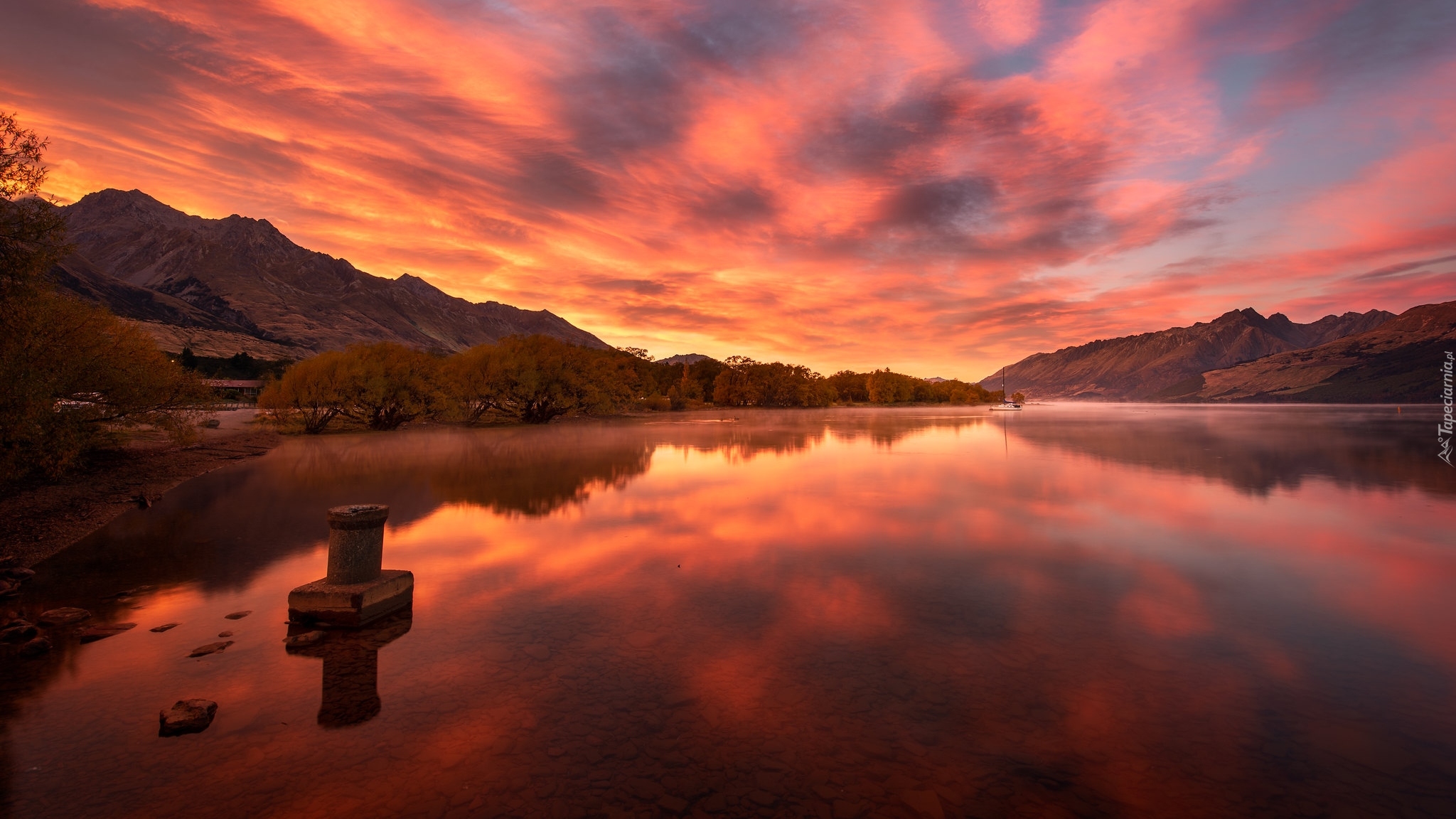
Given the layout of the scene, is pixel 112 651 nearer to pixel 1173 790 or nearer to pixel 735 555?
pixel 735 555

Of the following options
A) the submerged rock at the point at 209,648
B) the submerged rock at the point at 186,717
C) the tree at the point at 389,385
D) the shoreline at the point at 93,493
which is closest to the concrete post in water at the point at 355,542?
the submerged rock at the point at 209,648

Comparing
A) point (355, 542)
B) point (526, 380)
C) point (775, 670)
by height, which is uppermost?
point (526, 380)

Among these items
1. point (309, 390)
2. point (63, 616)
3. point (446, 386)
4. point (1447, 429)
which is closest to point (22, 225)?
point (63, 616)

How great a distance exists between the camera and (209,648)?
35.3 feet

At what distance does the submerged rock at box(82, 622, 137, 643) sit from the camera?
36.8 ft

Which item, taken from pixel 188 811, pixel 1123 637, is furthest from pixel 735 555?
pixel 188 811

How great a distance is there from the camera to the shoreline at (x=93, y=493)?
60.7 ft

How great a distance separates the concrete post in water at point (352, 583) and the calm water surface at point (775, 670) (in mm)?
582

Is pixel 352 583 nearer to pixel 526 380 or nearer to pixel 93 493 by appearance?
pixel 93 493

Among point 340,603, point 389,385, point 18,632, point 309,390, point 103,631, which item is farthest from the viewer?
point 389,385

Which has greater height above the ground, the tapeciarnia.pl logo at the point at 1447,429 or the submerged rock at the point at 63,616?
the tapeciarnia.pl logo at the point at 1447,429

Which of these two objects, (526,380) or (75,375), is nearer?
(75,375)

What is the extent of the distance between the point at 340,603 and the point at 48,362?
22.5m

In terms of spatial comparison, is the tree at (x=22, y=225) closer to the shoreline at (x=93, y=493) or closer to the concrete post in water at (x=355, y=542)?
the shoreline at (x=93, y=493)
